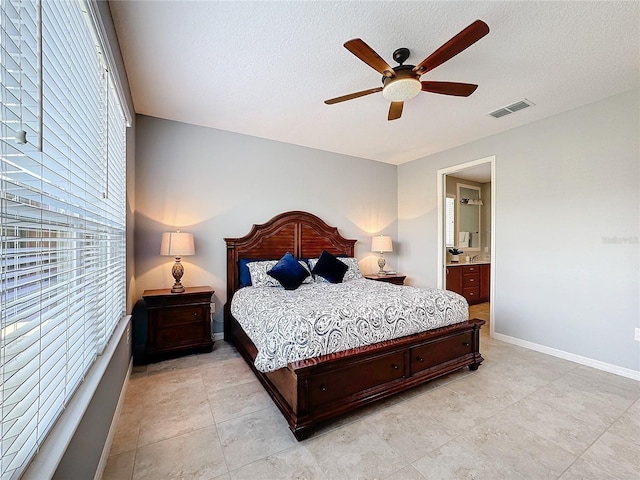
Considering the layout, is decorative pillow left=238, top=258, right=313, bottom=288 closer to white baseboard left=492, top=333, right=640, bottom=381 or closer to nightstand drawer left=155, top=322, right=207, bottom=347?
nightstand drawer left=155, top=322, right=207, bottom=347

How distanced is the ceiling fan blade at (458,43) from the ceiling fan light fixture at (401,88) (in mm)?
83

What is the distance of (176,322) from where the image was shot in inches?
124

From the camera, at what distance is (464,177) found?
19.9 ft

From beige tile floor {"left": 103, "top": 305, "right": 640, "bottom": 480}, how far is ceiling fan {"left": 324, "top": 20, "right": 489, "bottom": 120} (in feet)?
8.05

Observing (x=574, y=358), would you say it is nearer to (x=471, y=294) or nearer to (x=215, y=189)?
(x=471, y=294)

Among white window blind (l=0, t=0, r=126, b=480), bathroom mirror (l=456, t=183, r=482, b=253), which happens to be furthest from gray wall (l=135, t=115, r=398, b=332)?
bathroom mirror (l=456, t=183, r=482, b=253)

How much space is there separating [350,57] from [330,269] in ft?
7.91

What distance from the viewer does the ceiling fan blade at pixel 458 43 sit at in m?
1.61

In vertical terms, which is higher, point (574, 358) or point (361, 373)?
point (361, 373)

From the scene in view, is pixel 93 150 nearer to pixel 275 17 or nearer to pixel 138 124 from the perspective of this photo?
pixel 275 17

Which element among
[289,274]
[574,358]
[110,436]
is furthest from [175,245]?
[574,358]

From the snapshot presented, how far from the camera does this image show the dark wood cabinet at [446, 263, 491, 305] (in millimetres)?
5344

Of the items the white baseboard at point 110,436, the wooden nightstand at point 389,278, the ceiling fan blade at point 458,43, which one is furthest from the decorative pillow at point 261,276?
the ceiling fan blade at point 458,43

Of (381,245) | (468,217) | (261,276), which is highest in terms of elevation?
(468,217)
